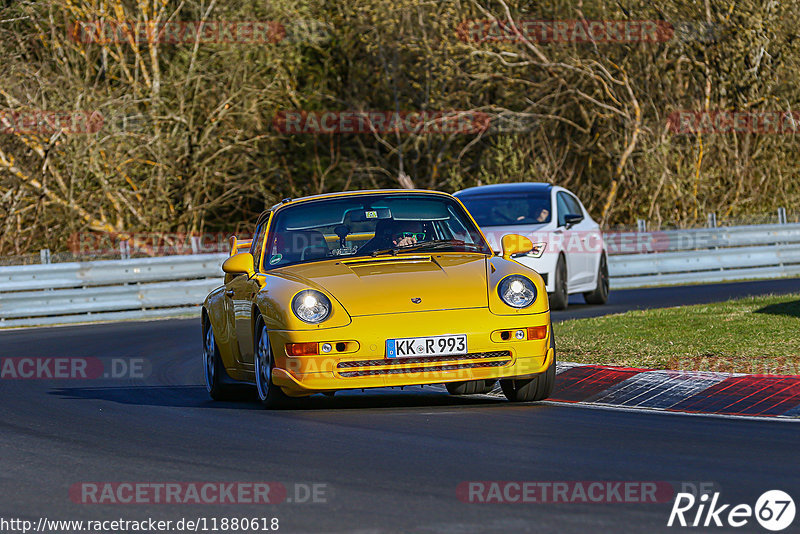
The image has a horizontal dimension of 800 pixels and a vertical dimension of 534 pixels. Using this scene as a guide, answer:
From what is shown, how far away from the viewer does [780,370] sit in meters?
9.41

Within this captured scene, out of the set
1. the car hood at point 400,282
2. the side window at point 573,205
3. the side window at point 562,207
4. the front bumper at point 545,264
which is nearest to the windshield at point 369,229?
the car hood at point 400,282

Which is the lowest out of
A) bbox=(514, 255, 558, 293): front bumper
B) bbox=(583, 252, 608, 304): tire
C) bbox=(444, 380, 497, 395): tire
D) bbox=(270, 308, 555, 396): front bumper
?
bbox=(583, 252, 608, 304): tire

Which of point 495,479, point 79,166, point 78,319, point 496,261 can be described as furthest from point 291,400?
point 79,166

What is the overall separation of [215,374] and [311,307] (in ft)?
6.45

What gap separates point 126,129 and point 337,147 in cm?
694

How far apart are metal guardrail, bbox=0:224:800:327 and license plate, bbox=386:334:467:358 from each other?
45.3ft

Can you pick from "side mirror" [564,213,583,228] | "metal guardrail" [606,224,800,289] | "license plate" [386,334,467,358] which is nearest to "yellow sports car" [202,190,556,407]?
"license plate" [386,334,467,358]

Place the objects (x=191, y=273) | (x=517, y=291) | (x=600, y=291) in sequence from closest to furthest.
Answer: (x=517, y=291), (x=600, y=291), (x=191, y=273)

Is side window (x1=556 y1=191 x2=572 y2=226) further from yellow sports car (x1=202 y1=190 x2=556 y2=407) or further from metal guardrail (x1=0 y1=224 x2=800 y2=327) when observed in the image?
yellow sports car (x1=202 y1=190 x2=556 y2=407)

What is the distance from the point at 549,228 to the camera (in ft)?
56.5

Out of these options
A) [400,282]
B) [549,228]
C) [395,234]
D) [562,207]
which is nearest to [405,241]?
[395,234]

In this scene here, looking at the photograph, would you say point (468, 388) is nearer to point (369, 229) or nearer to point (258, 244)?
point (369, 229)

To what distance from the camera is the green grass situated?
32.5ft

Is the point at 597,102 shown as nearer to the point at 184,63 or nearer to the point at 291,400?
the point at 184,63
